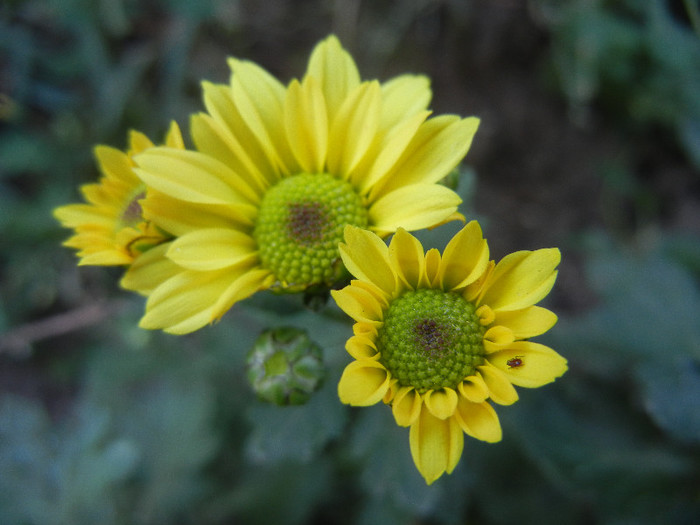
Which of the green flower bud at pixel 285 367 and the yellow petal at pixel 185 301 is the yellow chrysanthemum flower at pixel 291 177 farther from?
the green flower bud at pixel 285 367

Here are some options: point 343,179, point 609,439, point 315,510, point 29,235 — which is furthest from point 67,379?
point 609,439

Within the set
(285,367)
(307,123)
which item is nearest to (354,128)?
(307,123)

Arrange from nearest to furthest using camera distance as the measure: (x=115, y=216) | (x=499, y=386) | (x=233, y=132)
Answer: (x=499, y=386) → (x=233, y=132) → (x=115, y=216)

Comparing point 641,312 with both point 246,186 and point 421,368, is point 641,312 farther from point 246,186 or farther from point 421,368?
point 246,186

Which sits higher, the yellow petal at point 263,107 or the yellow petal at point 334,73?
the yellow petal at point 334,73

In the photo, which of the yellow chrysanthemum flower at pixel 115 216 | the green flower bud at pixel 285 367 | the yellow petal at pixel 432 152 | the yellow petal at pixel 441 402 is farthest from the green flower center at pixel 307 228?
the yellow petal at pixel 441 402

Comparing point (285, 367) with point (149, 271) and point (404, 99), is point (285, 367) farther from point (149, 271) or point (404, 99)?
point (404, 99)

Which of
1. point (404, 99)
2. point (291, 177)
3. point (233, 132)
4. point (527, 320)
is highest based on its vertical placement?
point (404, 99)
